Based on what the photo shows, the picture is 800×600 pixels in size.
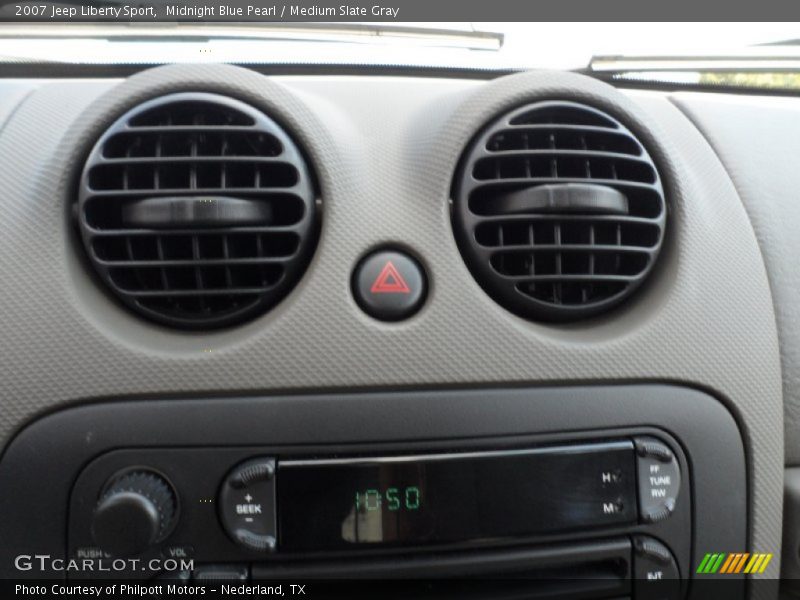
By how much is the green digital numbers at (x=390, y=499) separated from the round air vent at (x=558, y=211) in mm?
367

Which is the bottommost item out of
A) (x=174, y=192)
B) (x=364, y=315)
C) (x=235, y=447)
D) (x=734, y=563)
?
(x=734, y=563)

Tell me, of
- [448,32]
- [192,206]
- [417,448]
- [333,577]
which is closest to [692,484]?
[417,448]

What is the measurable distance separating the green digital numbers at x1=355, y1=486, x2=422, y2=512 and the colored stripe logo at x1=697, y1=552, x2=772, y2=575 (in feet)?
1.88

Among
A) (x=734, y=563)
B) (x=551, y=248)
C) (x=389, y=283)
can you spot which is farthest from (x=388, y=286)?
(x=734, y=563)

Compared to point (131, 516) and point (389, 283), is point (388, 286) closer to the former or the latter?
point (389, 283)

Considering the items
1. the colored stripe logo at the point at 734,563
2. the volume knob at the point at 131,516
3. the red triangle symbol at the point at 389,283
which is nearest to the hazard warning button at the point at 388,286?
the red triangle symbol at the point at 389,283

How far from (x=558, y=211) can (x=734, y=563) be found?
2.48 feet

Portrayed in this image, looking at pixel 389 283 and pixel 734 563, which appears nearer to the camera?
pixel 389 283

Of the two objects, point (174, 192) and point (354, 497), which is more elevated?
point (174, 192)

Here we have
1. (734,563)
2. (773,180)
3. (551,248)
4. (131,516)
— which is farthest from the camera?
(773,180)

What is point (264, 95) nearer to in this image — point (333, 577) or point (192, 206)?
point (192, 206)

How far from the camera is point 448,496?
3.23ft

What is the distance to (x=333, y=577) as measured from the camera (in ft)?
3.22

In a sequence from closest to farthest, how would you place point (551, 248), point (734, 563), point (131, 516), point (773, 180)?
point (131, 516), point (551, 248), point (734, 563), point (773, 180)
